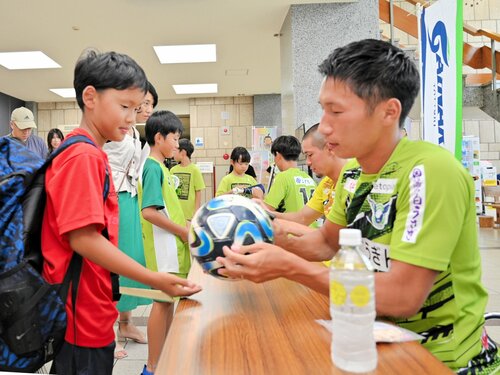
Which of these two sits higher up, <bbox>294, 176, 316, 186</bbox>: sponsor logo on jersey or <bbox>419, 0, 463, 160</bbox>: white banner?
<bbox>419, 0, 463, 160</bbox>: white banner

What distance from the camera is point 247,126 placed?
10156mm

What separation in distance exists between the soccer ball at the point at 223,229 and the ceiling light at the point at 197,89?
315 inches

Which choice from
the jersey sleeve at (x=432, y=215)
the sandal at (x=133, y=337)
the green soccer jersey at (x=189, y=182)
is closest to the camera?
the jersey sleeve at (x=432, y=215)

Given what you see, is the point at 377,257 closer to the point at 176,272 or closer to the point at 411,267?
the point at 411,267

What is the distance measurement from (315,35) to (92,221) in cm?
461

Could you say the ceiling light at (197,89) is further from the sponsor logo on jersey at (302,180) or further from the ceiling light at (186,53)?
the sponsor logo on jersey at (302,180)

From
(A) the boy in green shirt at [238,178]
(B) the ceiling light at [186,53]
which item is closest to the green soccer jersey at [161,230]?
(A) the boy in green shirt at [238,178]

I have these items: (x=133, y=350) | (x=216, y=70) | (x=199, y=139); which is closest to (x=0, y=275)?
(x=133, y=350)

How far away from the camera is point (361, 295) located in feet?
2.27

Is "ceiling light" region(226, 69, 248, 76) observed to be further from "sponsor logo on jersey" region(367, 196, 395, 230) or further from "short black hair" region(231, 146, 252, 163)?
"sponsor logo on jersey" region(367, 196, 395, 230)

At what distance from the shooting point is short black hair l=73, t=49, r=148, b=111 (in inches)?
48.2

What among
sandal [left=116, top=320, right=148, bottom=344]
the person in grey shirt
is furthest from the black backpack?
the person in grey shirt

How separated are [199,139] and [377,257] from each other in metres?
9.34

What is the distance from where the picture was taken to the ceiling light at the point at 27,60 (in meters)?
6.46
